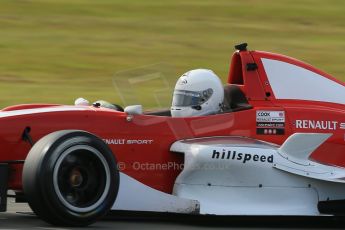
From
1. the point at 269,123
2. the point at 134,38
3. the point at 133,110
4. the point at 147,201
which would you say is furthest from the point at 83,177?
the point at 134,38

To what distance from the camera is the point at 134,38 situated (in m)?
20.5

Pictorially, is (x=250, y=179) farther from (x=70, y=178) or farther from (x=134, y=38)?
(x=134, y=38)

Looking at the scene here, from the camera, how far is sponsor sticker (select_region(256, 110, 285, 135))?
8.26 meters

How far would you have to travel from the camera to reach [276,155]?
777cm

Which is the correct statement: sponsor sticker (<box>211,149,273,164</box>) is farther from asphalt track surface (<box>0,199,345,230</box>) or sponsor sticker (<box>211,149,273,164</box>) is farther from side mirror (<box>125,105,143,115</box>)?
side mirror (<box>125,105,143,115</box>)

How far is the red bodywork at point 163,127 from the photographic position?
7.38 meters

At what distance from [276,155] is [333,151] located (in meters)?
0.86

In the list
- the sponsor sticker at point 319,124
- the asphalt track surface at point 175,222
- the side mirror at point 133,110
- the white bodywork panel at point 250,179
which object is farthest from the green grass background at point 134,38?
the white bodywork panel at point 250,179

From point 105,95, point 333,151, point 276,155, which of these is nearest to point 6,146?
point 276,155

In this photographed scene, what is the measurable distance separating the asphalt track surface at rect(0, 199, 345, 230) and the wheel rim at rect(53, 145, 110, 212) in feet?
0.76

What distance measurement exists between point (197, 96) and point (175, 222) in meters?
1.29

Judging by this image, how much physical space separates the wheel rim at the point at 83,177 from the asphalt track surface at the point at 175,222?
0.23m

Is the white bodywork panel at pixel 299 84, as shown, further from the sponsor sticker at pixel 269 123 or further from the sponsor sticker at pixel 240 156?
the sponsor sticker at pixel 240 156

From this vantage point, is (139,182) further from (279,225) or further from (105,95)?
(105,95)
